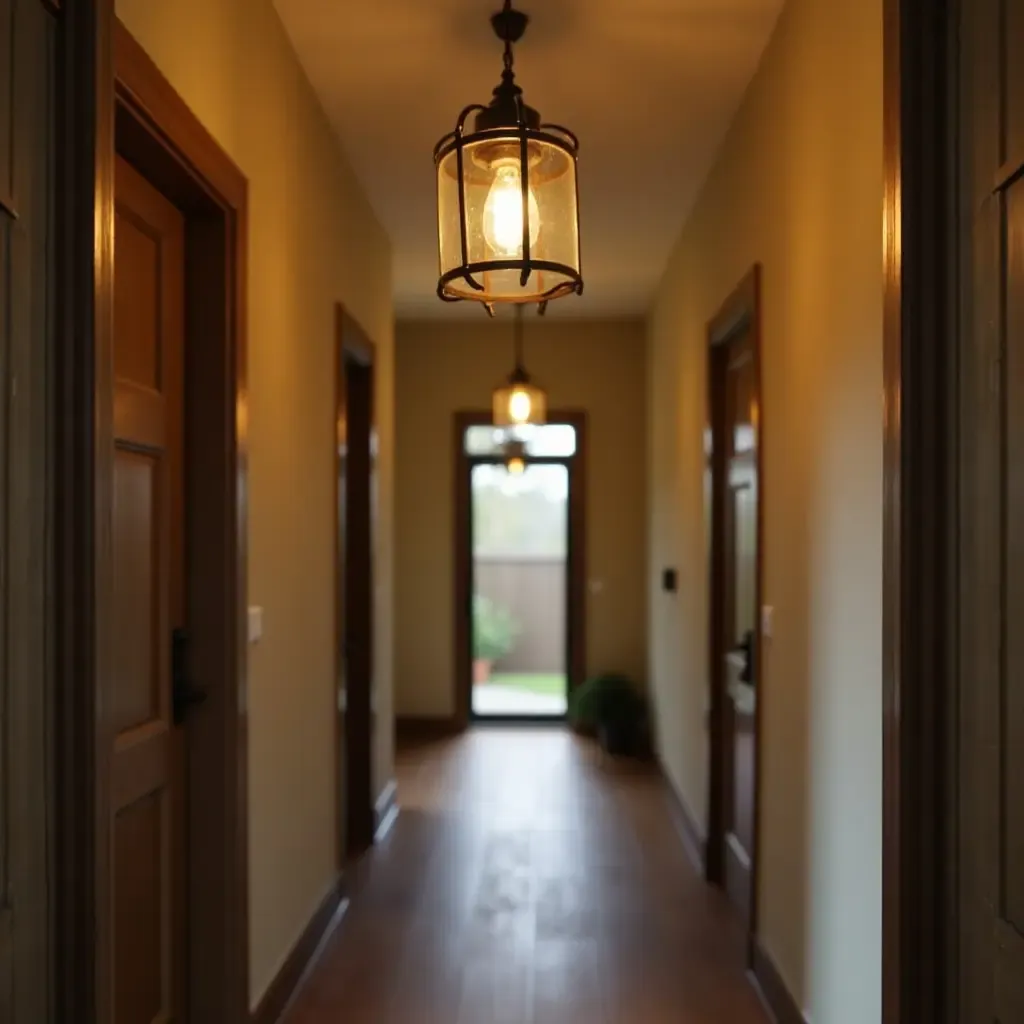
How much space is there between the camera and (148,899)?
217cm

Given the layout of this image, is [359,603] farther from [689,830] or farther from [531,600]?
[531,600]

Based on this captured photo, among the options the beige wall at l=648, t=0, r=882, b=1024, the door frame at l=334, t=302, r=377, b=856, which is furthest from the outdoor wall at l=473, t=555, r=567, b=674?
the beige wall at l=648, t=0, r=882, b=1024

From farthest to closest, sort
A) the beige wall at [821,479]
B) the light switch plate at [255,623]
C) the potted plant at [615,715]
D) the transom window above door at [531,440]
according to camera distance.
Result: 1. the transom window above door at [531,440]
2. the potted plant at [615,715]
3. the light switch plate at [255,623]
4. the beige wall at [821,479]

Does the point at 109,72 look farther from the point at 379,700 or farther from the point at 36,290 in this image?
the point at 379,700

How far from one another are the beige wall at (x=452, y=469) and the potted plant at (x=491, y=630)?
0.86ft

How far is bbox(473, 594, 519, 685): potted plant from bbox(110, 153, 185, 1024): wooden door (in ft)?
16.2

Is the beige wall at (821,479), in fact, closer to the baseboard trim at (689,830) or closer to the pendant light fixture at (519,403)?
the baseboard trim at (689,830)

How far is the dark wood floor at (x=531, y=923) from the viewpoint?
2.88m

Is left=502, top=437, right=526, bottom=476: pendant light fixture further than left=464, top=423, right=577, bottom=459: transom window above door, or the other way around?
left=464, top=423, right=577, bottom=459: transom window above door

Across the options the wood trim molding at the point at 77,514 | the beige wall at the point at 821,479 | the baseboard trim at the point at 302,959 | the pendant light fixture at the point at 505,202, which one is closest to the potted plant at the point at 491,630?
the baseboard trim at the point at 302,959

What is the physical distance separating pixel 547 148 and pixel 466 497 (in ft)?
17.4

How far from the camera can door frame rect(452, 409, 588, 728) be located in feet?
23.3

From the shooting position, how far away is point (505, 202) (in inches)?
73.3

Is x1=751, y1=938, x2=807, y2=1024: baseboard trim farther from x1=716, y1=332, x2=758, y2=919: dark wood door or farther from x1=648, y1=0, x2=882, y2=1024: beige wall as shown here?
x1=716, y1=332, x2=758, y2=919: dark wood door
